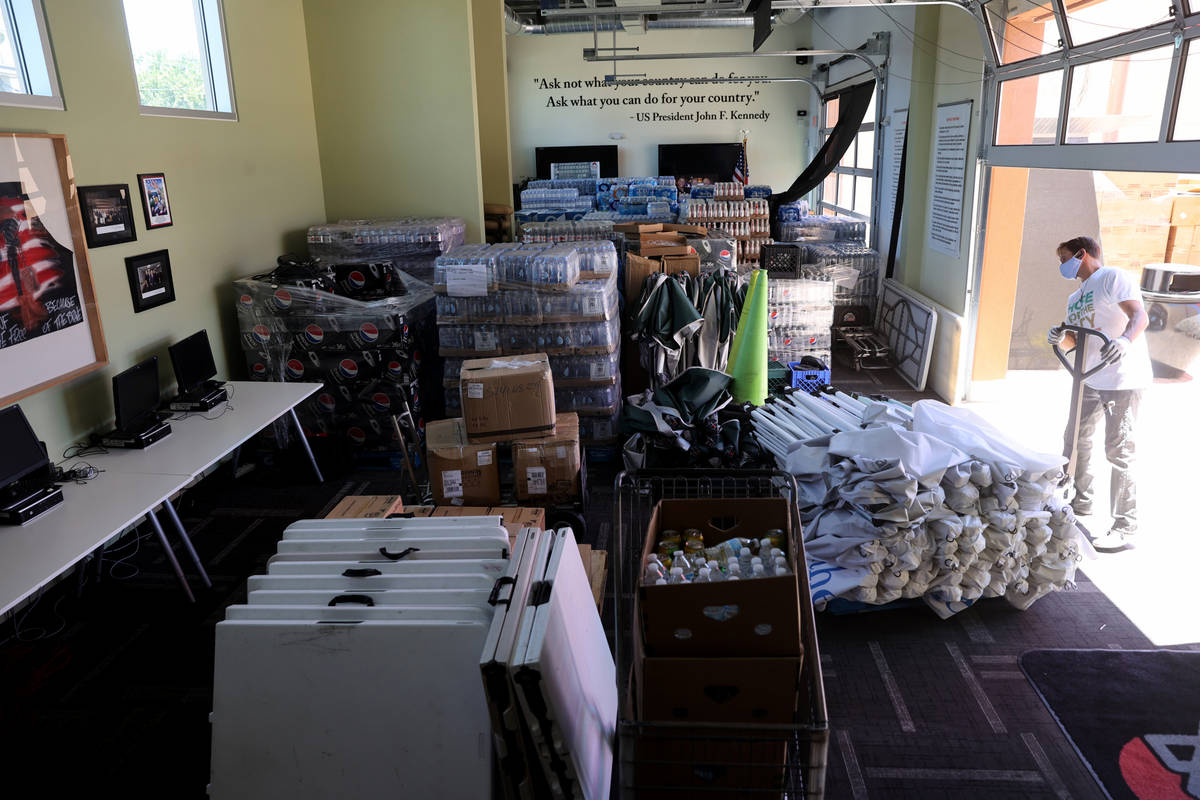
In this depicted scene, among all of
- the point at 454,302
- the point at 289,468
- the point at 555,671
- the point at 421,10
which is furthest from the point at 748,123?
the point at 555,671

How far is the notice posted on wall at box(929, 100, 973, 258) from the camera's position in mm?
6777

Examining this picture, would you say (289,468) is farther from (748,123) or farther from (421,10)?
(748,123)

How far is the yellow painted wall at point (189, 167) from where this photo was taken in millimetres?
4285

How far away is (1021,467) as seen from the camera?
3.63 meters

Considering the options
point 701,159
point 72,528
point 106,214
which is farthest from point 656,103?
point 72,528

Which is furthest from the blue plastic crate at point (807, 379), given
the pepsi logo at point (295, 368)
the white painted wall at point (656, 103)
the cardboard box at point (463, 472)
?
the white painted wall at point (656, 103)

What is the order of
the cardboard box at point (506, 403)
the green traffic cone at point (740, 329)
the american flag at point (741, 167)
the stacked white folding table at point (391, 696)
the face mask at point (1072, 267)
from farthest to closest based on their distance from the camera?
the american flag at point (741, 167), the green traffic cone at point (740, 329), the face mask at point (1072, 267), the cardboard box at point (506, 403), the stacked white folding table at point (391, 696)

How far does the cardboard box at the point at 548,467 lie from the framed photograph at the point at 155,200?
8.98 feet

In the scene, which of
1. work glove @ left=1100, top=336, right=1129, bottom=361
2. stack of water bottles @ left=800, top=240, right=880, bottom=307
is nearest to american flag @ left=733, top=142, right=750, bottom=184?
stack of water bottles @ left=800, top=240, right=880, bottom=307

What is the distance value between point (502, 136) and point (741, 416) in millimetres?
5176

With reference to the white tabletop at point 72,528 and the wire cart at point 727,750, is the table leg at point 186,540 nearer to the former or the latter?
the white tabletop at point 72,528

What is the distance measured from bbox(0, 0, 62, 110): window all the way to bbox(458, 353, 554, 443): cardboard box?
2584mm

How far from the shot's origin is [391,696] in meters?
2.01

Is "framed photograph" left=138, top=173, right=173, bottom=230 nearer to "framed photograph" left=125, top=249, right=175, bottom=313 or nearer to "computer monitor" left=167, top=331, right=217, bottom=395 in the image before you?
"framed photograph" left=125, top=249, right=175, bottom=313
